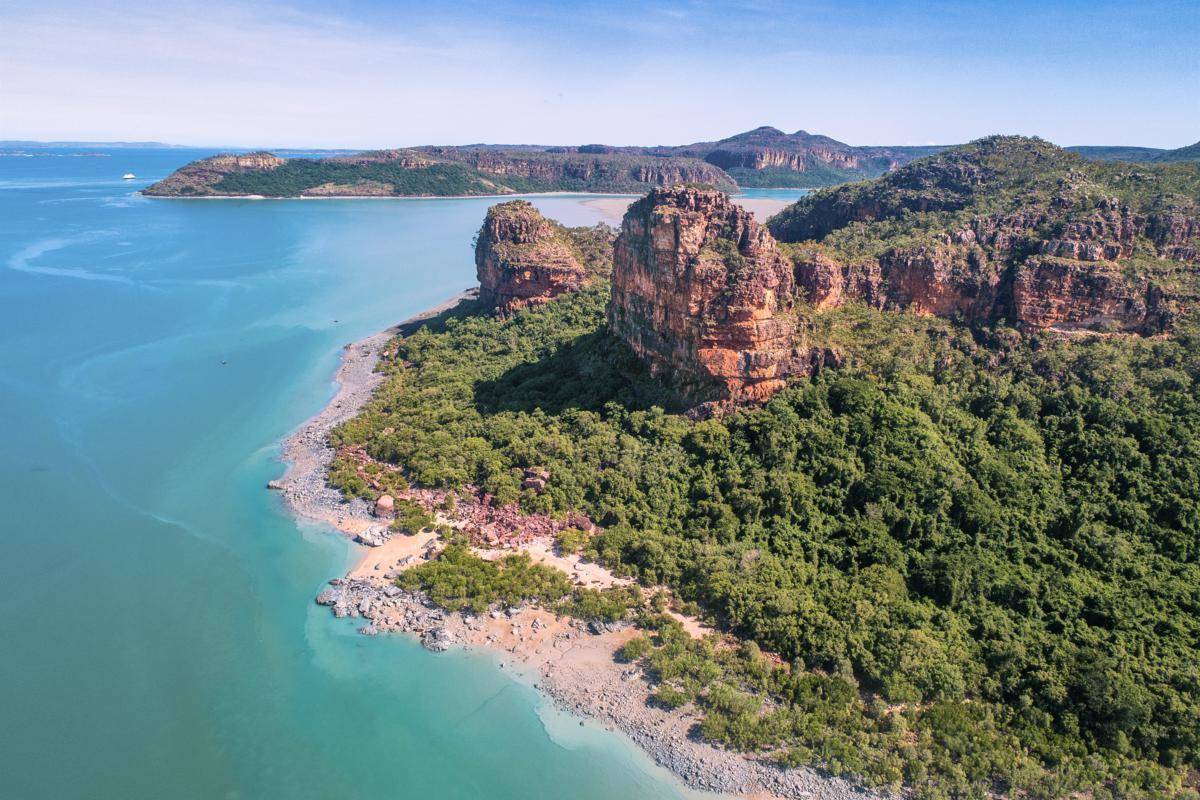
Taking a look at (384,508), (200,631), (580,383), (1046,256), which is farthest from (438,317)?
(1046,256)

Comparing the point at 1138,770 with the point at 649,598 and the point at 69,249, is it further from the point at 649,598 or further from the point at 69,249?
the point at 69,249

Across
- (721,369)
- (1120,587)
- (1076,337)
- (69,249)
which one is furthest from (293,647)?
(69,249)

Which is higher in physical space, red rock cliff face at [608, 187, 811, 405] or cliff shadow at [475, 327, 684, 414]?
red rock cliff face at [608, 187, 811, 405]

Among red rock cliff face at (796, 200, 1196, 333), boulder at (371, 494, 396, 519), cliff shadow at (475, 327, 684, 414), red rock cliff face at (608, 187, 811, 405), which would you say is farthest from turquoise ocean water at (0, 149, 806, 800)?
red rock cliff face at (796, 200, 1196, 333)

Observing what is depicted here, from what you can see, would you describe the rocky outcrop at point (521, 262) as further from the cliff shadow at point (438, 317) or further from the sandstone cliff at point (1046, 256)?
the sandstone cliff at point (1046, 256)

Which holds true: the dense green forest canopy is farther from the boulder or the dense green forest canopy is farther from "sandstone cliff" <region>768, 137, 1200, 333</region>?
the boulder

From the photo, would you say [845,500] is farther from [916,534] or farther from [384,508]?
[384,508]

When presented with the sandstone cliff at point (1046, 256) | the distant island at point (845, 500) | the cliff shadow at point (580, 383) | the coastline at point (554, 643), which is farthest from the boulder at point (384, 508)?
the sandstone cliff at point (1046, 256)
